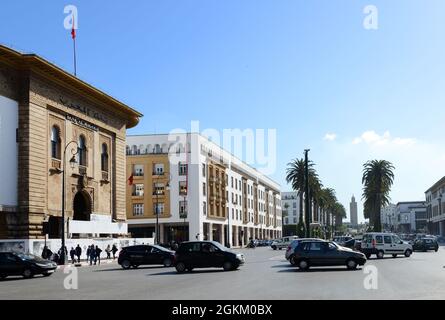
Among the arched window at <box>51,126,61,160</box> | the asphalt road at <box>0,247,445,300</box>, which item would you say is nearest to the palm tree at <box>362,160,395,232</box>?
the arched window at <box>51,126,61,160</box>

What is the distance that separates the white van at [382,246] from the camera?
139ft

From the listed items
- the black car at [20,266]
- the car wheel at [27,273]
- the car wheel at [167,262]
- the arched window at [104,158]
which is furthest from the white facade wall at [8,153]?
the arched window at [104,158]

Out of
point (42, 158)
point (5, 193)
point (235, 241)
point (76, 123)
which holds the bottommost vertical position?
point (235, 241)

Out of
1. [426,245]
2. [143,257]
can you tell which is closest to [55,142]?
[143,257]

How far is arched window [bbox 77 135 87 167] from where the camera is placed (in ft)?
177

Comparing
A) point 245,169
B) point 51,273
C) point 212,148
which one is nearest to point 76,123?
point 51,273

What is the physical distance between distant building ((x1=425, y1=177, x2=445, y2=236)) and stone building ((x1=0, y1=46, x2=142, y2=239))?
95.4m

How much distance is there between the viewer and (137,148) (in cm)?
8931

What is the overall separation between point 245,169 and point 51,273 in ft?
294

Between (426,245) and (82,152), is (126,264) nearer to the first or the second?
(82,152)

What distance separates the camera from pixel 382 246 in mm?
42500

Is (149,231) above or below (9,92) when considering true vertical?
below
